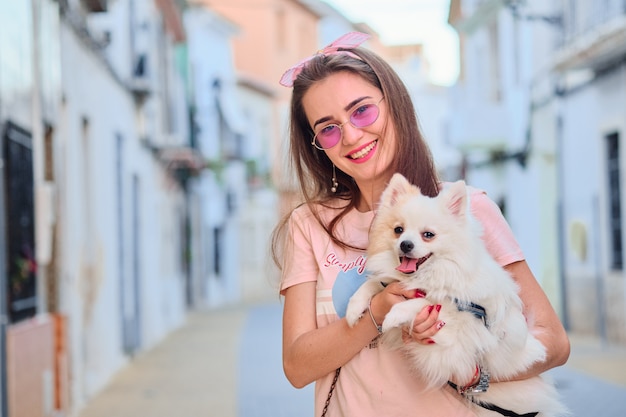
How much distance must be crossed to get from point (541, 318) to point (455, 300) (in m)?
0.26

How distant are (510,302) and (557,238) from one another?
49.7 ft

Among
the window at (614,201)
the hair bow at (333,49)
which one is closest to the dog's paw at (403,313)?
the hair bow at (333,49)

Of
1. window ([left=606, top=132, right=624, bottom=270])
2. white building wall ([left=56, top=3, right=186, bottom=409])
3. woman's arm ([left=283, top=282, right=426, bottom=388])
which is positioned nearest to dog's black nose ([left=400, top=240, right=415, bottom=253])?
woman's arm ([left=283, top=282, right=426, bottom=388])

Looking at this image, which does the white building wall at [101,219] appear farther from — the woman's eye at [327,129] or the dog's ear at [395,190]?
the dog's ear at [395,190]

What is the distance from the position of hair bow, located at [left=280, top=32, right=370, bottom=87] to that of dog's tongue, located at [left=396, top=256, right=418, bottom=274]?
71 cm

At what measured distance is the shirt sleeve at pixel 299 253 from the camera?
3018mm

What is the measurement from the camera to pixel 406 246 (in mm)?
2902

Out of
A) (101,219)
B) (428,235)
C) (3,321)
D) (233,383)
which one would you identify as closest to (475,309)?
(428,235)

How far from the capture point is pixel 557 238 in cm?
1748

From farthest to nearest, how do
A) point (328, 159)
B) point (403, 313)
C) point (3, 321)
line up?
1. point (3, 321)
2. point (328, 159)
3. point (403, 313)

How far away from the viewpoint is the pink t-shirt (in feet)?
9.31

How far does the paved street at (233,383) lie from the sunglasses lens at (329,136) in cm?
412

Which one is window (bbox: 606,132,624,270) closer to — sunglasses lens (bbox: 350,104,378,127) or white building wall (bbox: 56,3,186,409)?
white building wall (bbox: 56,3,186,409)

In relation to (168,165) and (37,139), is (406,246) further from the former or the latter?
(168,165)
